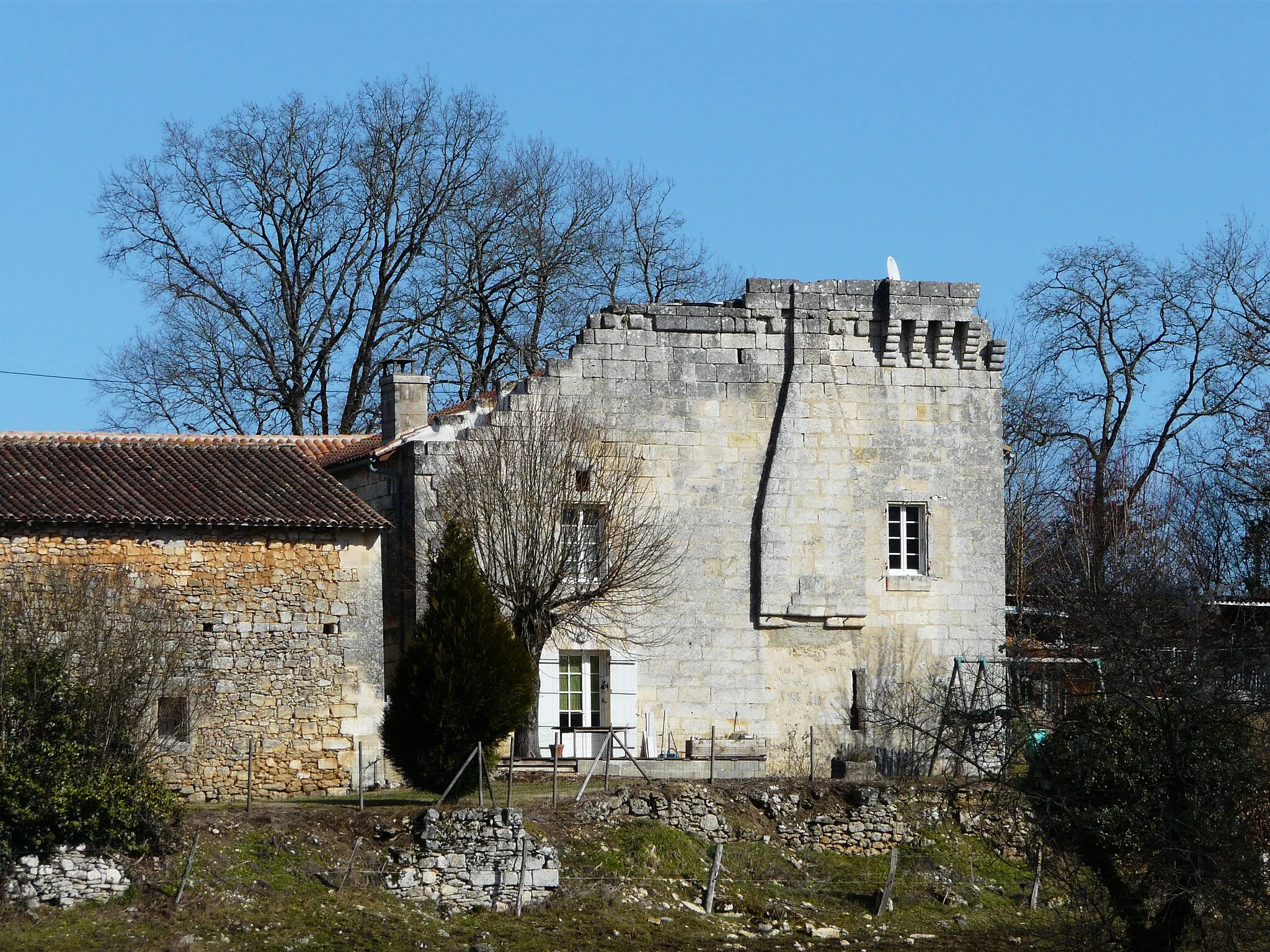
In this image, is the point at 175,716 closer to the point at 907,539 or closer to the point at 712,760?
the point at 712,760

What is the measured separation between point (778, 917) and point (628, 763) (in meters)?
4.49

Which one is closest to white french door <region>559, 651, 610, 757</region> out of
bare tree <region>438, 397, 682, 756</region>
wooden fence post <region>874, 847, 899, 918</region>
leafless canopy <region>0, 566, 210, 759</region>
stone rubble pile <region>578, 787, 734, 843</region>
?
bare tree <region>438, 397, 682, 756</region>

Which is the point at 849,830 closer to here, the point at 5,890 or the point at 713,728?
the point at 713,728

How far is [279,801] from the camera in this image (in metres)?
23.8

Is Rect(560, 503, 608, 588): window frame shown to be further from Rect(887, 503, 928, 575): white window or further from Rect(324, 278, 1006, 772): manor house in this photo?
Rect(887, 503, 928, 575): white window

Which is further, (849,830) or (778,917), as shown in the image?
(849,830)

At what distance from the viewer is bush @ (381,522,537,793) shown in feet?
72.9

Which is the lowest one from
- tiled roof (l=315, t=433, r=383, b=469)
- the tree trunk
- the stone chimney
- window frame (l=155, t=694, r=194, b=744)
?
window frame (l=155, t=694, r=194, b=744)

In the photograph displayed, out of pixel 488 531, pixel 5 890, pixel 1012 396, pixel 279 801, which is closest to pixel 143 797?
pixel 5 890

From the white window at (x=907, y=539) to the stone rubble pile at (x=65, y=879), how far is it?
502 inches

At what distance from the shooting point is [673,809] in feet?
77.9

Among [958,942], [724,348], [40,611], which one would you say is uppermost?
[724,348]

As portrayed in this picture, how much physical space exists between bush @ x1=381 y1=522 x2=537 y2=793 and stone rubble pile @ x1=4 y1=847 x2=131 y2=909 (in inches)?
148

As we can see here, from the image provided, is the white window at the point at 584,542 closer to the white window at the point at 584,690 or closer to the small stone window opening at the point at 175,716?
the white window at the point at 584,690
